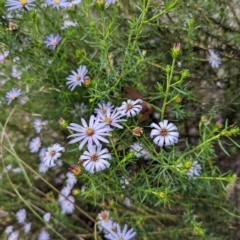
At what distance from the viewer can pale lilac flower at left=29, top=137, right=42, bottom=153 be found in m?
1.55

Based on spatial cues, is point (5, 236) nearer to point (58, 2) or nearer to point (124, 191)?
point (124, 191)

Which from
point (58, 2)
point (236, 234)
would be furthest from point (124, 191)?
point (58, 2)

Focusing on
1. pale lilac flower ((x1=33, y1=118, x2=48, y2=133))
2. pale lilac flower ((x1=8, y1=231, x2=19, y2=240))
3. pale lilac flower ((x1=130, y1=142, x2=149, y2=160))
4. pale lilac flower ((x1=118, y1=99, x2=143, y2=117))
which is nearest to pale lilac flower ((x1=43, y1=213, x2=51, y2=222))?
pale lilac flower ((x1=8, y1=231, x2=19, y2=240))

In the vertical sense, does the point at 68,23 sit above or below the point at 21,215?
above

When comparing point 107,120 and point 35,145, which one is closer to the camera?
point 107,120

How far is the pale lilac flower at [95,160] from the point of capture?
3.03ft

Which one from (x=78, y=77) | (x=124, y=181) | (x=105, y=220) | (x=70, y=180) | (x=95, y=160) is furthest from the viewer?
(x=70, y=180)

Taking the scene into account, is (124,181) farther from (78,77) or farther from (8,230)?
(8,230)

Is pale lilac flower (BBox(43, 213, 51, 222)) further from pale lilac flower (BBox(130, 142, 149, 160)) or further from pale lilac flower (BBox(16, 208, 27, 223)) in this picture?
pale lilac flower (BBox(130, 142, 149, 160))

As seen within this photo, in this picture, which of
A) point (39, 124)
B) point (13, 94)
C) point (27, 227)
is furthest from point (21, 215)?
point (13, 94)

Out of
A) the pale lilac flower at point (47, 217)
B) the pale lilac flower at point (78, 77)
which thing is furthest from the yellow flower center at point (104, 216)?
the pale lilac flower at point (78, 77)

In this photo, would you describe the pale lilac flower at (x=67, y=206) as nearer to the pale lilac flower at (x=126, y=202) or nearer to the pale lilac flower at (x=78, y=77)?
the pale lilac flower at (x=126, y=202)

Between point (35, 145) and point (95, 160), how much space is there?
2.18 ft

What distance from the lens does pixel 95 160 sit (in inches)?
36.9
